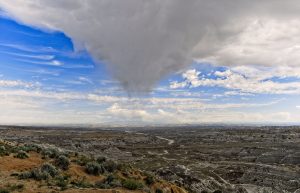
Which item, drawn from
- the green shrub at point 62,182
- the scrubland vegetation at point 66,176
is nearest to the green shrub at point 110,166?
the scrubland vegetation at point 66,176

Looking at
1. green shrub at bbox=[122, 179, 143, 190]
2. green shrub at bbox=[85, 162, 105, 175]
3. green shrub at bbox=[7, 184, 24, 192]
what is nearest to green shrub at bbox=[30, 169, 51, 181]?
green shrub at bbox=[7, 184, 24, 192]

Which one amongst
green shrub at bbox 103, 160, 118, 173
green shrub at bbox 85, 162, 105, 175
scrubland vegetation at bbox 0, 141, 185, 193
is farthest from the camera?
green shrub at bbox 103, 160, 118, 173

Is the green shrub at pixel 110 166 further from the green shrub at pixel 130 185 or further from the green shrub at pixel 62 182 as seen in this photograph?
the green shrub at pixel 62 182

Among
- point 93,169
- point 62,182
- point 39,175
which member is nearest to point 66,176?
point 39,175

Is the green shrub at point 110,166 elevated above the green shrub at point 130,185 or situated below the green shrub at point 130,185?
above

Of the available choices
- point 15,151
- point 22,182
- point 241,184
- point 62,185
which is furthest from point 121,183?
point 241,184

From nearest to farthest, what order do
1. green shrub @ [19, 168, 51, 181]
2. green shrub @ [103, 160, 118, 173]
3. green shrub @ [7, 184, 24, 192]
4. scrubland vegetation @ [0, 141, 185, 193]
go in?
green shrub @ [7, 184, 24, 192], scrubland vegetation @ [0, 141, 185, 193], green shrub @ [19, 168, 51, 181], green shrub @ [103, 160, 118, 173]

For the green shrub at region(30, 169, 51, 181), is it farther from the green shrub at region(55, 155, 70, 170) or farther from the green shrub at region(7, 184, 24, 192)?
the green shrub at region(55, 155, 70, 170)

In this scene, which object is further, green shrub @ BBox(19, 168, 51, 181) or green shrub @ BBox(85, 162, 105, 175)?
green shrub @ BBox(85, 162, 105, 175)

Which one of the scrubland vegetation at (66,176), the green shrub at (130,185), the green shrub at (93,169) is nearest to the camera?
the scrubland vegetation at (66,176)

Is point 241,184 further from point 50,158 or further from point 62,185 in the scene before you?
point 62,185

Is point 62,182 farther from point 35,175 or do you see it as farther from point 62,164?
point 62,164

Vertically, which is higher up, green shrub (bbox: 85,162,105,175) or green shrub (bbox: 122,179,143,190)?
green shrub (bbox: 85,162,105,175)
